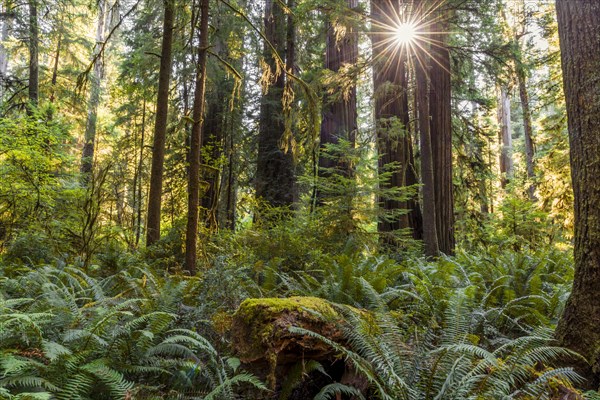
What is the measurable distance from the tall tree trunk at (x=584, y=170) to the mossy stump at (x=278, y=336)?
173 centimetres

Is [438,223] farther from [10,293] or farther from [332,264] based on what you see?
[10,293]

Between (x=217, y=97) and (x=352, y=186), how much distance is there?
248 inches

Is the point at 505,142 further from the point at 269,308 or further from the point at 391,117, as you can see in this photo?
the point at 269,308

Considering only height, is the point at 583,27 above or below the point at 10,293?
above

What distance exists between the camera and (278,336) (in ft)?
7.68

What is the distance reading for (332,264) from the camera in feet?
16.8

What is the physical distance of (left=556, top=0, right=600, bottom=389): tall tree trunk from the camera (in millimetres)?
2701

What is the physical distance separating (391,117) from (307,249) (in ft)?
12.8

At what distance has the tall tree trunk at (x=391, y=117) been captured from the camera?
8.37 meters

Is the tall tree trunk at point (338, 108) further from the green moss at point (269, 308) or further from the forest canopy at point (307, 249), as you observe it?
the green moss at point (269, 308)

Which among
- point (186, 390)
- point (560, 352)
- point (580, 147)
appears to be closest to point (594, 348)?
point (560, 352)

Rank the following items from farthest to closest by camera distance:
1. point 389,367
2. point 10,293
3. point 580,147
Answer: point 10,293, point 580,147, point 389,367

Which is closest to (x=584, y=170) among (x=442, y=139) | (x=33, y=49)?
(x=442, y=139)

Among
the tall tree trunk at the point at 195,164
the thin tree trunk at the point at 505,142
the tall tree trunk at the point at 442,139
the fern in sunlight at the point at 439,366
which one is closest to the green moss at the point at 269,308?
the fern in sunlight at the point at 439,366
